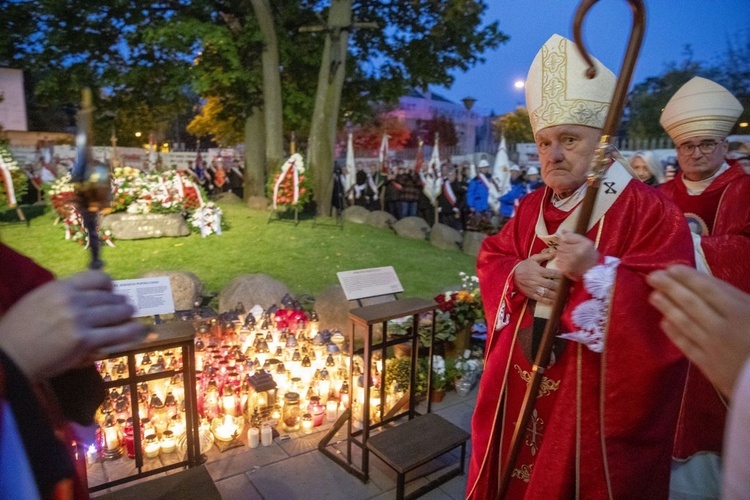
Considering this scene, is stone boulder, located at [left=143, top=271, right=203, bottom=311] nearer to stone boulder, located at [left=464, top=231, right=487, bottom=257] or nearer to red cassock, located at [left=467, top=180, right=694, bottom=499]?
red cassock, located at [left=467, top=180, right=694, bottom=499]

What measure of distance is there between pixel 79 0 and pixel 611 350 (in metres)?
17.5

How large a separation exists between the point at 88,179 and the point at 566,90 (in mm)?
2090

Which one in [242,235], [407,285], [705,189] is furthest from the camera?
[242,235]

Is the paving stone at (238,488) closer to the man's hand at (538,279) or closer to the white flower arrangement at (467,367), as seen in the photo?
the man's hand at (538,279)

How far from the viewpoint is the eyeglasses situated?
3273mm

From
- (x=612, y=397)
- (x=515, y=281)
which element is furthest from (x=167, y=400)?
(x=612, y=397)

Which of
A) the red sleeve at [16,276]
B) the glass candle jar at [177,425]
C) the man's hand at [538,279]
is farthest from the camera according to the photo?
the glass candle jar at [177,425]

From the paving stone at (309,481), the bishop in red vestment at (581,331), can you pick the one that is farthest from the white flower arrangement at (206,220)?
Result: the bishop in red vestment at (581,331)

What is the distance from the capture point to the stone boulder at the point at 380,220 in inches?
590

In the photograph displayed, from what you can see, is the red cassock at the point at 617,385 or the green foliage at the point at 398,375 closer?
the red cassock at the point at 617,385

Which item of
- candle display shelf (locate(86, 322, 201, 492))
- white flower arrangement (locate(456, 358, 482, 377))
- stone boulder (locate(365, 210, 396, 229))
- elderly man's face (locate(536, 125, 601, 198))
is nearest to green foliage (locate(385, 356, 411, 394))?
white flower arrangement (locate(456, 358, 482, 377))

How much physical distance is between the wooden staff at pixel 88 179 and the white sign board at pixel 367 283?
9.33 feet

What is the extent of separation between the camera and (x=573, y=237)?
75.8 inches

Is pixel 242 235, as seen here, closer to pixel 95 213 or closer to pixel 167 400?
pixel 167 400
